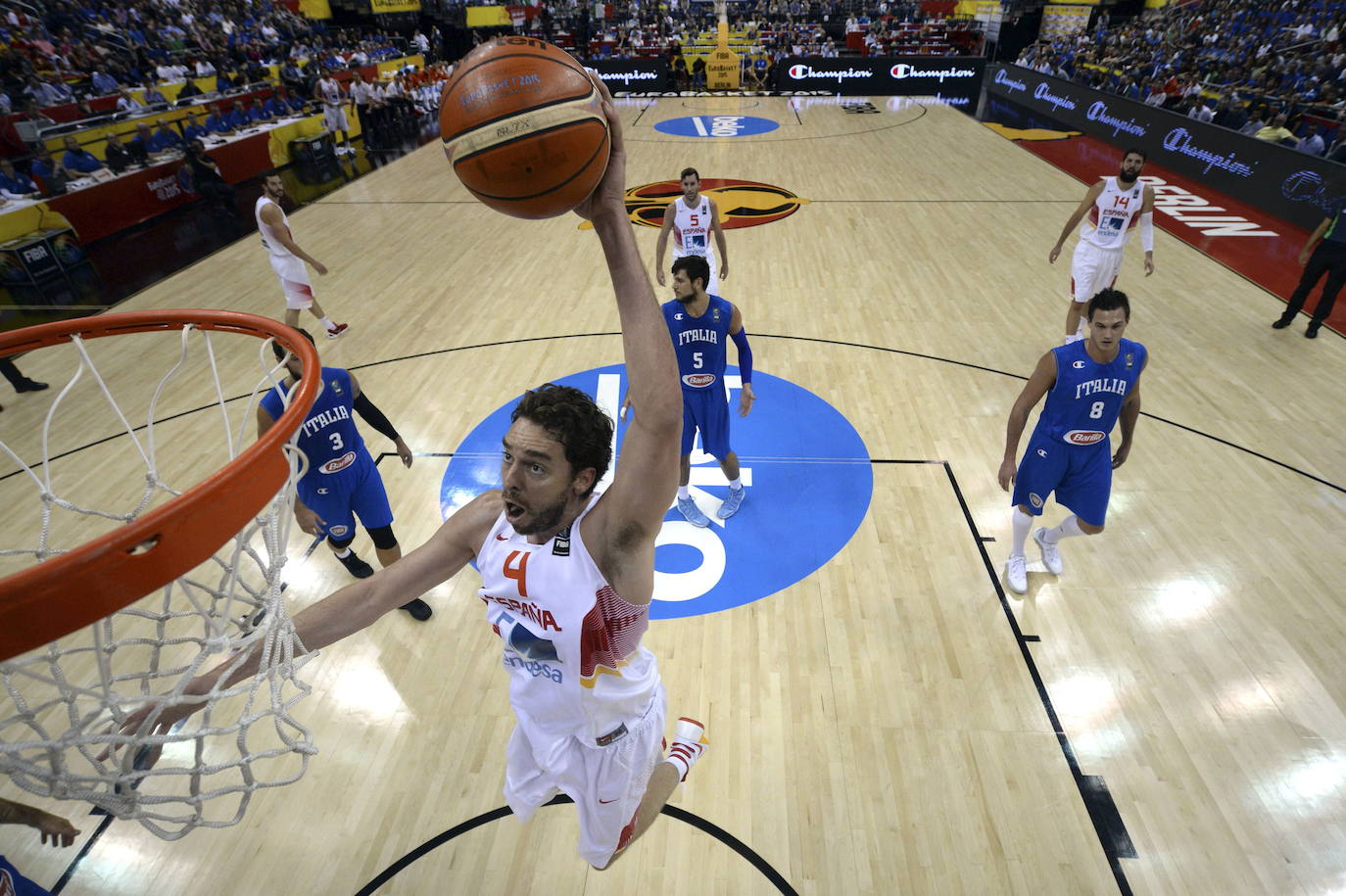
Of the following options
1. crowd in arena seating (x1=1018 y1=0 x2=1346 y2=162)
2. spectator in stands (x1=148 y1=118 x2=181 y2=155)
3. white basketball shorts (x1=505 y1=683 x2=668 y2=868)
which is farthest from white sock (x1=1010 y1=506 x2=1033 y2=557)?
spectator in stands (x1=148 y1=118 x2=181 y2=155)

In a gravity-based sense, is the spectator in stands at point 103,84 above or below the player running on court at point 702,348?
above

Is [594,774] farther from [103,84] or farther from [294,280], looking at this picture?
[103,84]

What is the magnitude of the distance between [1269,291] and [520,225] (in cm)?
1017

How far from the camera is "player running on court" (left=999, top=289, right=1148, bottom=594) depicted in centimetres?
346

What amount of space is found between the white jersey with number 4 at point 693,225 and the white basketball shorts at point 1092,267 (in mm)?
3612

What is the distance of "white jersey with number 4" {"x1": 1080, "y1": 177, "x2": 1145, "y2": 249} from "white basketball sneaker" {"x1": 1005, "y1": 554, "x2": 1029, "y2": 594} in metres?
3.98

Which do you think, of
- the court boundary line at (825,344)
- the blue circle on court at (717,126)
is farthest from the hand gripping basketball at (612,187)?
the blue circle on court at (717,126)

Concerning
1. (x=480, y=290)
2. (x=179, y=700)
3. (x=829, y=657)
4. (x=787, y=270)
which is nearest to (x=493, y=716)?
(x=829, y=657)

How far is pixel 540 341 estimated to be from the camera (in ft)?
23.8

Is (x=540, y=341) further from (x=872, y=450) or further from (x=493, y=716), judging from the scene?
(x=493, y=716)

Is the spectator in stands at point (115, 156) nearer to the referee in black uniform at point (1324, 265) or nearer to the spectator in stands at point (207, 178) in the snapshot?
the spectator in stands at point (207, 178)

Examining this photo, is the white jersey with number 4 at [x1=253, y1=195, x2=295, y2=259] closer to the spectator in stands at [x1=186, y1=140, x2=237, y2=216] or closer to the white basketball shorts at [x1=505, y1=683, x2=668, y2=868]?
the white basketball shorts at [x1=505, y1=683, x2=668, y2=868]

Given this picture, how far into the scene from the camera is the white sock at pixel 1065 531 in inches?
158

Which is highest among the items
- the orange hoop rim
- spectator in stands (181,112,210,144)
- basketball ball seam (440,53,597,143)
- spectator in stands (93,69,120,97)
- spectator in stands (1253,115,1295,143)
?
basketball ball seam (440,53,597,143)
